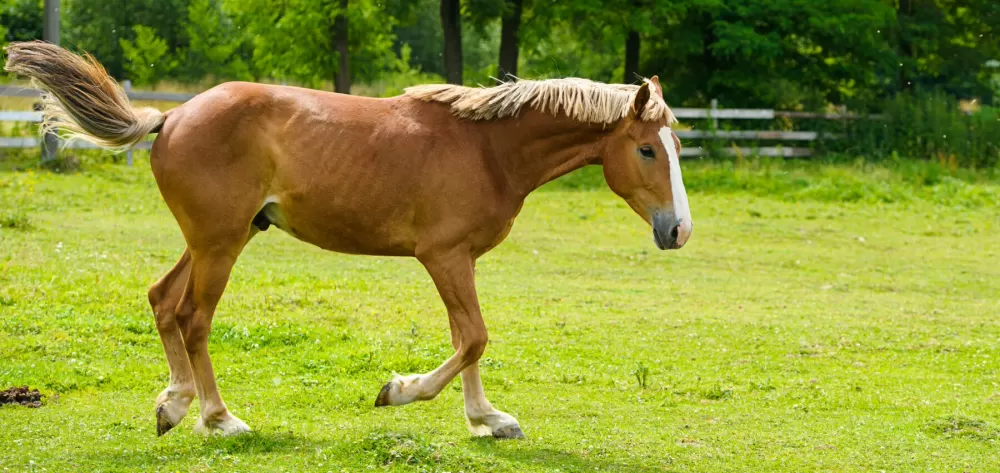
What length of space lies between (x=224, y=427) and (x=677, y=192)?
3096 mm

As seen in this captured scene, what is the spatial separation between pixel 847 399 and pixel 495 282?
19.7ft

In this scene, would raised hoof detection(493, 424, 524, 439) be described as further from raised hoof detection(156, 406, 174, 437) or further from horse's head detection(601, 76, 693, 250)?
raised hoof detection(156, 406, 174, 437)

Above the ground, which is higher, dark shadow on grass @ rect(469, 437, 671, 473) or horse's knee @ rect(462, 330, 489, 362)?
horse's knee @ rect(462, 330, 489, 362)

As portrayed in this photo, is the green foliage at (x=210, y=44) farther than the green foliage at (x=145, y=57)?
Yes

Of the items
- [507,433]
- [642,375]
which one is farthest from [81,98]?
[642,375]

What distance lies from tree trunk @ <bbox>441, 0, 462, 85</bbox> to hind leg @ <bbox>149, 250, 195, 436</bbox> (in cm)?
2200

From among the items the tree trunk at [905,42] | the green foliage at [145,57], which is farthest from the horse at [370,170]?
the green foliage at [145,57]

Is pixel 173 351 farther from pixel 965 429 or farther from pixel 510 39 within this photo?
pixel 510 39

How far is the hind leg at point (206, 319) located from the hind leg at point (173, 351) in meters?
0.12

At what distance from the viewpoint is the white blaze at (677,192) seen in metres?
7.07

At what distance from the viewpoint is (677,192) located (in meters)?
7.12

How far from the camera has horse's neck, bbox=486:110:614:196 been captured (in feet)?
24.5

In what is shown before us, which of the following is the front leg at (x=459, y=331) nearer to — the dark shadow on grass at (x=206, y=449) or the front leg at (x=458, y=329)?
the front leg at (x=458, y=329)

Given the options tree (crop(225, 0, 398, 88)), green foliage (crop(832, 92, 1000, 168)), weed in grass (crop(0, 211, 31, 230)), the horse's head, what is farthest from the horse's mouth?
tree (crop(225, 0, 398, 88))
